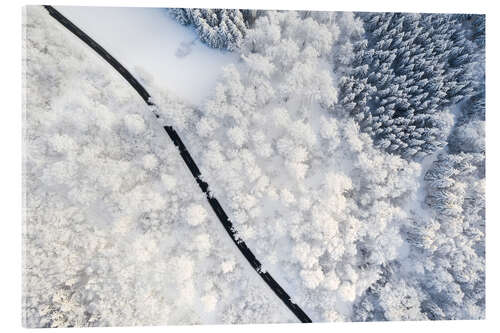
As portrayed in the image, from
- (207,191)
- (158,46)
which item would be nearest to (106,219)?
(207,191)

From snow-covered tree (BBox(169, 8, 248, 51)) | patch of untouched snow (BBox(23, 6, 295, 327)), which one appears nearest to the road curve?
patch of untouched snow (BBox(23, 6, 295, 327))

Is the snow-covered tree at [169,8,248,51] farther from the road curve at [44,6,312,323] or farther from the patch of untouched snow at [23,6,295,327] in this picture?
Result: the patch of untouched snow at [23,6,295,327]

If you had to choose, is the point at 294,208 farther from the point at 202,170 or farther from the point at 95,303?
the point at 95,303

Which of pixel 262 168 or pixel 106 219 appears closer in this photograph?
pixel 106 219

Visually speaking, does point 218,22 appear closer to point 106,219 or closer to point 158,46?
point 158,46
